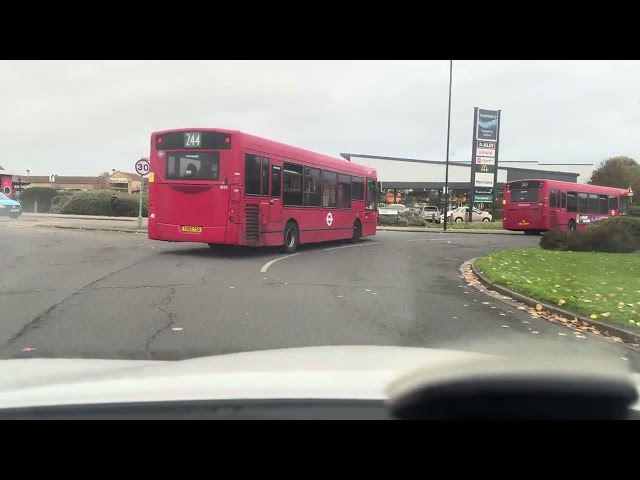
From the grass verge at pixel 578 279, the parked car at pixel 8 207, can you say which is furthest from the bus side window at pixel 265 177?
the parked car at pixel 8 207

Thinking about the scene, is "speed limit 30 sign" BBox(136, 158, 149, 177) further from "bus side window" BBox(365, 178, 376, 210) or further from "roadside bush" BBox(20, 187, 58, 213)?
"roadside bush" BBox(20, 187, 58, 213)

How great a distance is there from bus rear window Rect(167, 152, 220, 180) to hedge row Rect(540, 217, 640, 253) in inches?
453

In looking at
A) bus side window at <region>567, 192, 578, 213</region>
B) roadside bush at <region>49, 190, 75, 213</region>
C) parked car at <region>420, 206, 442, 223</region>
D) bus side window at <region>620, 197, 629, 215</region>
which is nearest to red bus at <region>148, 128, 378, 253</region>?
bus side window at <region>567, 192, 578, 213</region>

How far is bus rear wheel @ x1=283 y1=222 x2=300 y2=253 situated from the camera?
49.6 ft

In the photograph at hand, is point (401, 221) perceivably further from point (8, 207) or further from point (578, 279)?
point (578, 279)

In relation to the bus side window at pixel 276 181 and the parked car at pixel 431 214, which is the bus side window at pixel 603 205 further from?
the bus side window at pixel 276 181

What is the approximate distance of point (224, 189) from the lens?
13000mm

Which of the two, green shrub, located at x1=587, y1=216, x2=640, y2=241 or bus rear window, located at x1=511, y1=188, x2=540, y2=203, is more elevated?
bus rear window, located at x1=511, y1=188, x2=540, y2=203

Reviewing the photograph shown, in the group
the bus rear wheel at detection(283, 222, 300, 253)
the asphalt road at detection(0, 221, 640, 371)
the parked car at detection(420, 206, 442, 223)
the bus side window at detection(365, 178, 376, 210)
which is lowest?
the asphalt road at detection(0, 221, 640, 371)

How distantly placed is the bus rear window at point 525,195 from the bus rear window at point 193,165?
2025 cm

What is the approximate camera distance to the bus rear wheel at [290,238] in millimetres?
15133

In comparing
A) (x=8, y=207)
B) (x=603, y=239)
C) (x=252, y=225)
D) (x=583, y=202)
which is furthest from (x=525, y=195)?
(x=8, y=207)

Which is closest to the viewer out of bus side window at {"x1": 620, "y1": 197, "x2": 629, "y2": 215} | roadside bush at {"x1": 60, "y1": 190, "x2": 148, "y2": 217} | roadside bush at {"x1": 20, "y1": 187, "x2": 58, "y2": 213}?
roadside bush at {"x1": 20, "y1": 187, "x2": 58, "y2": 213}
